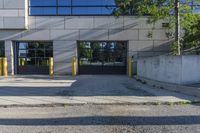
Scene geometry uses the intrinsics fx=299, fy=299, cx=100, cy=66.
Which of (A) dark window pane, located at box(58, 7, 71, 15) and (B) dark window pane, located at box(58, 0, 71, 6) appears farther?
(B) dark window pane, located at box(58, 0, 71, 6)

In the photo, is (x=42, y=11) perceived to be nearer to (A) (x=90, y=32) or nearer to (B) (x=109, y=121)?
(A) (x=90, y=32)

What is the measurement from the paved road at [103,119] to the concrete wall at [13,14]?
15.0m

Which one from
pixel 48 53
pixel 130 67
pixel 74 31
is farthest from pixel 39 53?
pixel 130 67

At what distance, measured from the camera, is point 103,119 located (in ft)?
25.9

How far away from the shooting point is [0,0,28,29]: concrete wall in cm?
2336

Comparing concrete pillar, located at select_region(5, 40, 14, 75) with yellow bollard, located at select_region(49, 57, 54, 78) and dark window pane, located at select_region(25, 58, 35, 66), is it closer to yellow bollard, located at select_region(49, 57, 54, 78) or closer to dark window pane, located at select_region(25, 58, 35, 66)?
dark window pane, located at select_region(25, 58, 35, 66)

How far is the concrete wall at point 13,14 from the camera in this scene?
23.4 m

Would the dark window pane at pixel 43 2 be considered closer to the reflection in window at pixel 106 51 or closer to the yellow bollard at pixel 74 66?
the reflection in window at pixel 106 51

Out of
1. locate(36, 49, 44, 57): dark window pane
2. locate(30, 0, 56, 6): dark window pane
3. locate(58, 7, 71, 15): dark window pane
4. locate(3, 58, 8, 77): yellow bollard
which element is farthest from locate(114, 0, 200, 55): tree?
locate(3, 58, 8, 77): yellow bollard

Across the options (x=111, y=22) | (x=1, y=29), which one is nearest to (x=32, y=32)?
(x=1, y=29)

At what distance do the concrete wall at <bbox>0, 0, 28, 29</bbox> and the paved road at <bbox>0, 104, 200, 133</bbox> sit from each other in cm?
1503

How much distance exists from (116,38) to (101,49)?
1591mm

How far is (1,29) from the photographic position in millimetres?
23719

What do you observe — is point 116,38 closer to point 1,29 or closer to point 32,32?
point 32,32
